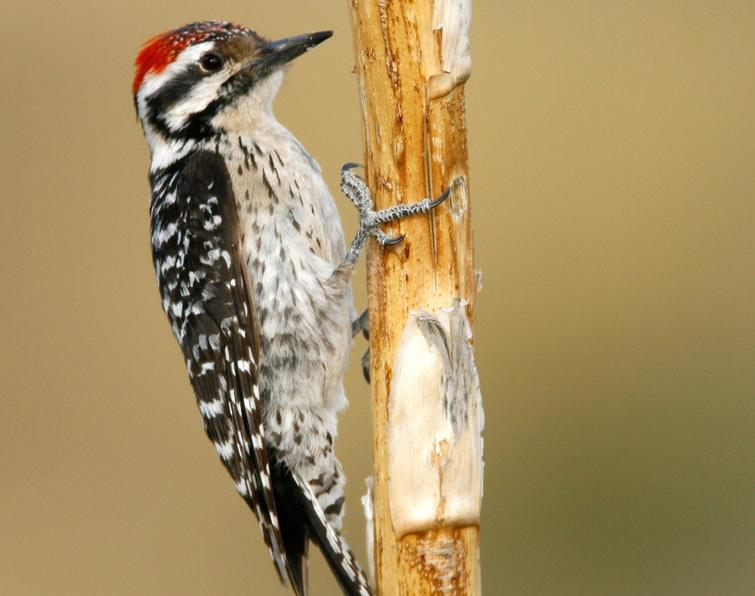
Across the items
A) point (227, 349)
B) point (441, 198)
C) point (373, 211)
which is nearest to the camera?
point (441, 198)

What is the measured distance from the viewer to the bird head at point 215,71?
11.5 feet

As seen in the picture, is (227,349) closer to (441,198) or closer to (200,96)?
(200,96)

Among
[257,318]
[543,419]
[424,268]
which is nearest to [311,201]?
[257,318]

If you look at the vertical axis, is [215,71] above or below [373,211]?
above

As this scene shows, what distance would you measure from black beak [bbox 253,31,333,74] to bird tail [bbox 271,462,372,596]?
1261 millimetres

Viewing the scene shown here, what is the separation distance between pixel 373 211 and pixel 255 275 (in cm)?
73

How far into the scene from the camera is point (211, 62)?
3518mm

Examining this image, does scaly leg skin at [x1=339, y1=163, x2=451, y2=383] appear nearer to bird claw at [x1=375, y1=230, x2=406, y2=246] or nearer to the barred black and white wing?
bird claw at [x1=375, y1=230, x2=406, y2=246]

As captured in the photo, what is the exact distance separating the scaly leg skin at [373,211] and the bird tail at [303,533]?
822 millimetres

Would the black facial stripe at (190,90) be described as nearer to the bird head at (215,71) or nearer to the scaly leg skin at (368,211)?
the bird head at (215,71)

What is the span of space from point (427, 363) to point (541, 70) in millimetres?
4145

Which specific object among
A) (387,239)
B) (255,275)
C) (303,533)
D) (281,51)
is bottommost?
(303,533)

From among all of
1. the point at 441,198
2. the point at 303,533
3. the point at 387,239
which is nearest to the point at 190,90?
the point at 387,239

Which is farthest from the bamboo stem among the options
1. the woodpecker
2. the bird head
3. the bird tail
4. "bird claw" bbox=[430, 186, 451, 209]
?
the bird head
